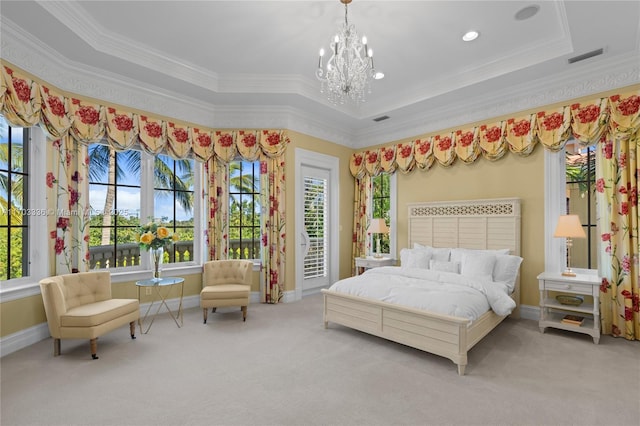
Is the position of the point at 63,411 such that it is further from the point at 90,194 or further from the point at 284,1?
the point at 284,1

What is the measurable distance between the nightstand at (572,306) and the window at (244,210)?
4.24m

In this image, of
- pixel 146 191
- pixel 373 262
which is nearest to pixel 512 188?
pixel 373 262

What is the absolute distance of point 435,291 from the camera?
342 cm

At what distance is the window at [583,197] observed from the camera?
4.13 m

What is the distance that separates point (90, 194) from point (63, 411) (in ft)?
9.36

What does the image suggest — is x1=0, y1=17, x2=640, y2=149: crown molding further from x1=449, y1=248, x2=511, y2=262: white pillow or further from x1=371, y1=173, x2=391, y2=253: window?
x1=449, y1=248, x2=511, y2=262: white pillow

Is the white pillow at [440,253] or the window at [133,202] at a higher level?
the window at [133,202]

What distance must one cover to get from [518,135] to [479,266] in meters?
1.98

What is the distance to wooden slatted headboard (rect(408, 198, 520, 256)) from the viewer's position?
14.8 ft

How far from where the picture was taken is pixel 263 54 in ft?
13.2

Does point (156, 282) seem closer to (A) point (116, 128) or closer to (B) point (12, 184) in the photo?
(B) point (12, 184)

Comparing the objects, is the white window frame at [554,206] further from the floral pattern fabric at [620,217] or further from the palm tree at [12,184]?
the palm tree at [12,184]

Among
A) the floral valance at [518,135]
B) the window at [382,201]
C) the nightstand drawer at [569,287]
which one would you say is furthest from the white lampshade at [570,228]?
the window at [382,201]

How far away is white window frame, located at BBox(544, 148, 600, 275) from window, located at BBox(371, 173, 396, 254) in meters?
2.37
